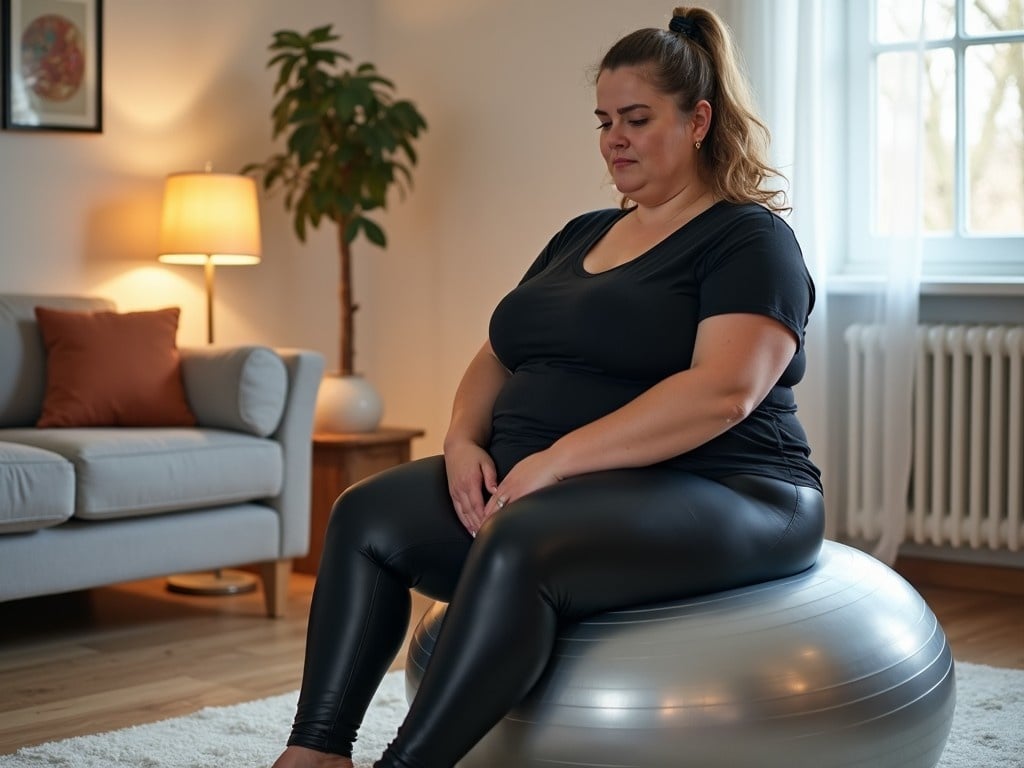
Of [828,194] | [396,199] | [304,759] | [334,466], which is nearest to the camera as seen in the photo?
[304,759]

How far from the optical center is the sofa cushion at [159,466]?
3051 mm

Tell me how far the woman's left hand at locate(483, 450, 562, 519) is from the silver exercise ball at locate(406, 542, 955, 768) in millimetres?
187

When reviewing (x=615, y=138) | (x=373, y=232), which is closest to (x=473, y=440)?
(x=615, y=138)

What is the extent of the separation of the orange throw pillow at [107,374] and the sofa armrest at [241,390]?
0.21ft

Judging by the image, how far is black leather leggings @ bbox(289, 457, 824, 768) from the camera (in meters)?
1.55

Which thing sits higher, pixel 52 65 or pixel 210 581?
pixel 52 65

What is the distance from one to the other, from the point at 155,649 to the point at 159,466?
1.34 feet

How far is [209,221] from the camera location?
4.00 m

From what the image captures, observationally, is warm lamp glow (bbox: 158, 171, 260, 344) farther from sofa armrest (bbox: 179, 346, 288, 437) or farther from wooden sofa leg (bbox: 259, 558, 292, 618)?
wooden sofa leg (bbox: 259, 558, 292, 618)

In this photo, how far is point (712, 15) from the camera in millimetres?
1958

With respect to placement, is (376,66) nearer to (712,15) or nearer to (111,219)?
(111,219)

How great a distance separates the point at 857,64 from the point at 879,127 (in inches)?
7.3

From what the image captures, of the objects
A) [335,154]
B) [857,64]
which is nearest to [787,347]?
[857,64]

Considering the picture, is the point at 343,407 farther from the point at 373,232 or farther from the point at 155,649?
the point at 155,649
